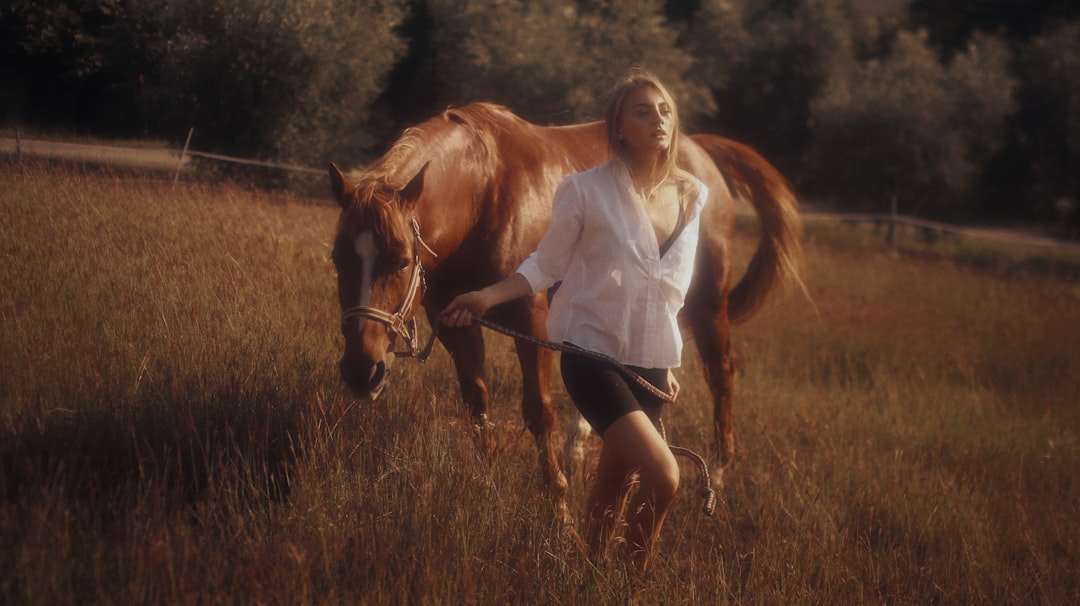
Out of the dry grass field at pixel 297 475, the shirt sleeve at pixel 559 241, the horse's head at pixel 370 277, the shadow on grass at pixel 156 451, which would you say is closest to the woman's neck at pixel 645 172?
the shirt sleeve at pixel 559 241

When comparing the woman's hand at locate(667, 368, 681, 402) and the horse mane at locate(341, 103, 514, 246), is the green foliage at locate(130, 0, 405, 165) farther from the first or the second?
the woman's hand at locate(667, 368, 681, 402)

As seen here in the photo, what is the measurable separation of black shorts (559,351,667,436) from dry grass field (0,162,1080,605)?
509 millimetres

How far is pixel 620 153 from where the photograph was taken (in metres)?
2.78

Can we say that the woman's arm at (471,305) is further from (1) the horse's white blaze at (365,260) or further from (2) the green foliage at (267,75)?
(2) the green foliage at (267,75)

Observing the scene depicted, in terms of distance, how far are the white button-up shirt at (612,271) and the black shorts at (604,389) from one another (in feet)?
0.21

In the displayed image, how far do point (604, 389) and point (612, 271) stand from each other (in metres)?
0.41

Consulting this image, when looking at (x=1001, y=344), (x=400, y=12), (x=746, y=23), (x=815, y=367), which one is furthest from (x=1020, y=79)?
(x=400, y=12)

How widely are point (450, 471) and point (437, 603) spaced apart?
785mm

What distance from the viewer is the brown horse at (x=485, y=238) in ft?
9.06

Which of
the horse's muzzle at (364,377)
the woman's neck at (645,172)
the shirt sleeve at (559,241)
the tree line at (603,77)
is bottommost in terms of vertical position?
the horse's muzzle at (364,377)

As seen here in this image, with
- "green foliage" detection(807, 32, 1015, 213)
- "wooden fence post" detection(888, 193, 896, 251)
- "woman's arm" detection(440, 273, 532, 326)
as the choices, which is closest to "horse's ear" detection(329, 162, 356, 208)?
"woman's arm" detection(440, 273, 532, 326)

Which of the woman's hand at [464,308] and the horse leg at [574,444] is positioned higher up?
the woman's hand at [464,308]

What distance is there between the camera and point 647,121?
2.70 m

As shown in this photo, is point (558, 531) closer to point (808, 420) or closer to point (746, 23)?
point (808, 420)
